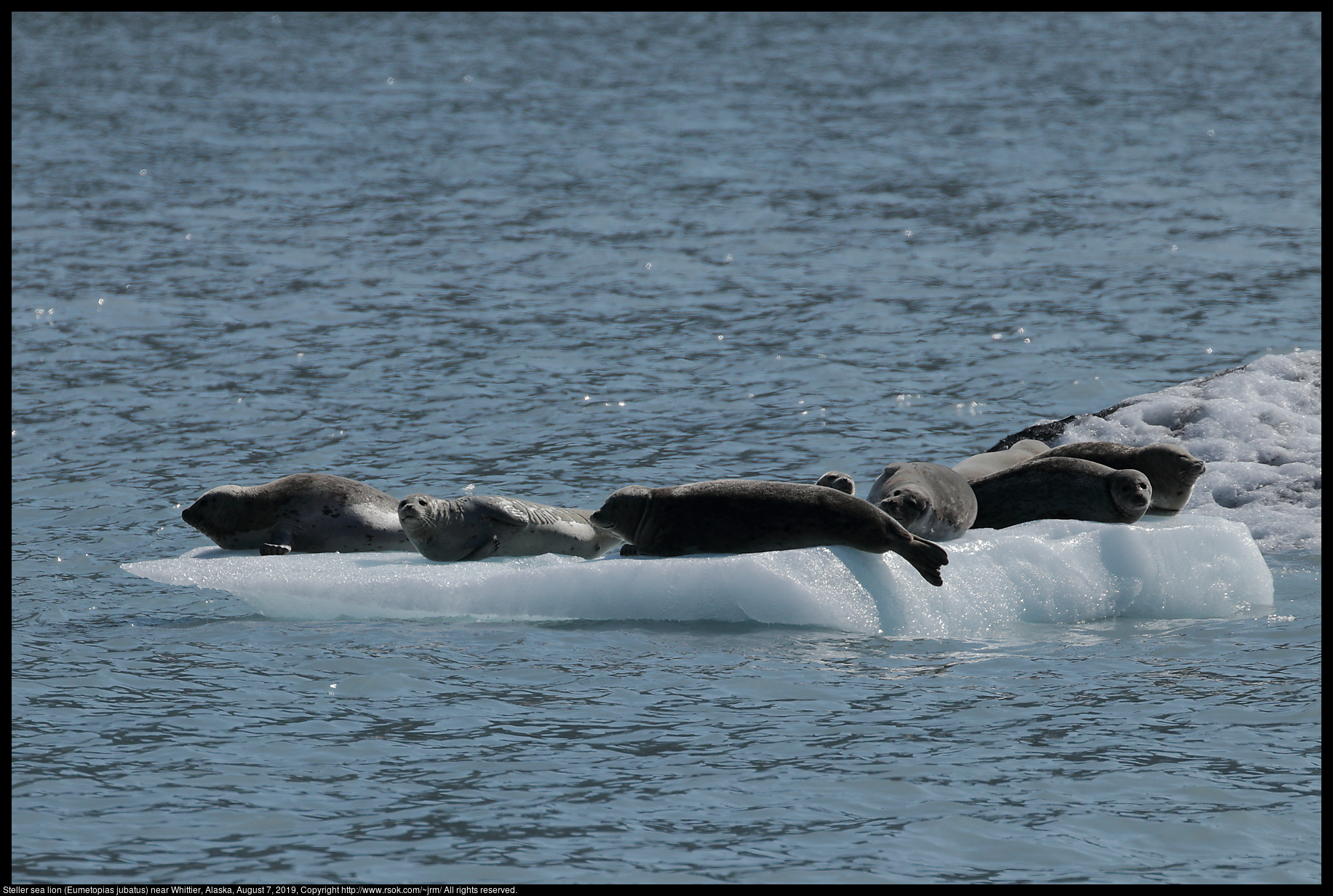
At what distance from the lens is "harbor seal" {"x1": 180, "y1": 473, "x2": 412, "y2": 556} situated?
8.35m

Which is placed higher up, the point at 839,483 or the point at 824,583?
the point at 839,483

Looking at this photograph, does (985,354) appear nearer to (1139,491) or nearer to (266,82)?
(1139,491)

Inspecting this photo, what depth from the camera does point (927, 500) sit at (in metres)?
7.68

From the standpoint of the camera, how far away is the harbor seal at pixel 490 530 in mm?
7926

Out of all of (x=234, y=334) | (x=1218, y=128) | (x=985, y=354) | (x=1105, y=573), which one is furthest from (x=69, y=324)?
(x=1218, y=128)

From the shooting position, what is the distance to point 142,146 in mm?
25516

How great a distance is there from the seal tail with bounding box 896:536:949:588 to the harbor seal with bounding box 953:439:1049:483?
149 centimetres

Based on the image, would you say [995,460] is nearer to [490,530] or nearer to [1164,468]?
[1164,468]

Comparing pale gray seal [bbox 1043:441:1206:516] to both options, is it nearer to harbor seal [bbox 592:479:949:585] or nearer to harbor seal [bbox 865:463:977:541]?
harbor seal [bbox 865:463:977:541]

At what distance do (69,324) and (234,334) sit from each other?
1.58 meters

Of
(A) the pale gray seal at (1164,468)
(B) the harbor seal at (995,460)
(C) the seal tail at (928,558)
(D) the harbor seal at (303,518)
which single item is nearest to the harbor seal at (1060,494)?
(A) the pale gray seal at (1164,468)

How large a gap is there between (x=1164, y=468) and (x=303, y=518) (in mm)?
4328

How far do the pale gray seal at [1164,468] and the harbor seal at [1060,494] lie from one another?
0.23 feet

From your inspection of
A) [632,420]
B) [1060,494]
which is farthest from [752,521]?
[632,420]
